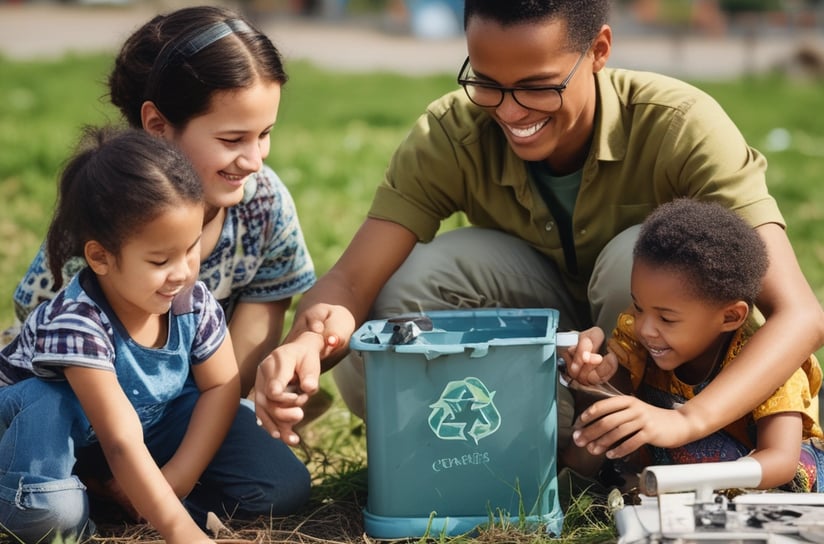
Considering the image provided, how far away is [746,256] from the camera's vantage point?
2387 millimetres

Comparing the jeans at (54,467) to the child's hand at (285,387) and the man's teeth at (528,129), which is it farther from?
the man's teeth at (528,129)

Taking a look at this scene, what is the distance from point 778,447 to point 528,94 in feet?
3.03

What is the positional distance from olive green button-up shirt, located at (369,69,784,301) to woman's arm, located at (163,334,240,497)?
58 cm

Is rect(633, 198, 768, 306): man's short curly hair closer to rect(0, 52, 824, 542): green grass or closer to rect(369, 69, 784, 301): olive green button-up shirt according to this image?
rect(369, 69, 784, 301): olive green button-up shirt

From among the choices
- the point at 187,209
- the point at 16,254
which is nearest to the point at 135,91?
the point at 187,209

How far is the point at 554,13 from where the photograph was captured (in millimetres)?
2533

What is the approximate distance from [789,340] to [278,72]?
51.0 inches

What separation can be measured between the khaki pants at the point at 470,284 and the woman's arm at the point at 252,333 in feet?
0.65

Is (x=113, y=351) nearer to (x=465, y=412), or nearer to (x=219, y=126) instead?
(x=219, y=126)

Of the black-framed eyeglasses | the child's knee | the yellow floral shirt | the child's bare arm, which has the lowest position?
the child's knee

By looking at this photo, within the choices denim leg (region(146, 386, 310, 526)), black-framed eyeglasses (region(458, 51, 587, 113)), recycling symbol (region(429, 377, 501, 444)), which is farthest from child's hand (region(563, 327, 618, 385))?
denim leg (region(146, 386, 310, 526))

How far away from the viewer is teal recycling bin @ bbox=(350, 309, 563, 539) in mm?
2268

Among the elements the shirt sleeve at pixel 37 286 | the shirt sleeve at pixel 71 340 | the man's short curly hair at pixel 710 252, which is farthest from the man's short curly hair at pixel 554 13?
the shirt sleeve at pixel 37 286

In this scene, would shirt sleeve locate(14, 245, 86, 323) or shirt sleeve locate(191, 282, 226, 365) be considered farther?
shirt sleeve locate(14, 245, 86, 323)
